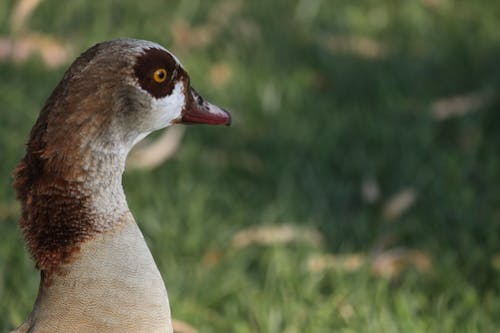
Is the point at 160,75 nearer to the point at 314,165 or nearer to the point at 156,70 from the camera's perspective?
the point at 156,70

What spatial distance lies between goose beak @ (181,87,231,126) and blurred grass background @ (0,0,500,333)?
792 mm

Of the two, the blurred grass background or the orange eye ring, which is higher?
the orange eye ring

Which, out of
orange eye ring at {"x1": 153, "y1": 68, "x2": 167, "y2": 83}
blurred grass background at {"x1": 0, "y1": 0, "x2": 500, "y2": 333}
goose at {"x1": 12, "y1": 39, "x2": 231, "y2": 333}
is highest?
orange eye ring at {"x1": 153, "y1": 68, "x2": 167, "y2": 83}

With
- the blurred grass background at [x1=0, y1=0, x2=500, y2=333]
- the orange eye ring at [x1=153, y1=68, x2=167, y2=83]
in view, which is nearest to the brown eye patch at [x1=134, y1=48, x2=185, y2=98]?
the orange eye ring at [x1=153, y1=68, x2=167, y2=83]

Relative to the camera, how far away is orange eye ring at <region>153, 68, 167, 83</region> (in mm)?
1909

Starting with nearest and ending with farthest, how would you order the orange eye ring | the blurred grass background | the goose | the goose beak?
the goose → the orange eye ring → the goose beak → the blurred grass background

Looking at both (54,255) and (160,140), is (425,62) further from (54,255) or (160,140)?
(54,255)

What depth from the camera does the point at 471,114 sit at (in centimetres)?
421

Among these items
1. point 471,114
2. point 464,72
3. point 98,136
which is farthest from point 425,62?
point 98,136

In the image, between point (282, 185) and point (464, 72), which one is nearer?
point (282, 185)

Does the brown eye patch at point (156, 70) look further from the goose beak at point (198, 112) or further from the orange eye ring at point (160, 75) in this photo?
the goose beak at point (198, 112)

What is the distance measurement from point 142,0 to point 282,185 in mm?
1751

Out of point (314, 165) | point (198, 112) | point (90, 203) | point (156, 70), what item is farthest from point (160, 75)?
point (314, 165)

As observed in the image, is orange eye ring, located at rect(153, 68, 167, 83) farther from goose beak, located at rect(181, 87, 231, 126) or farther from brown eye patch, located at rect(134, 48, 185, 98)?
goose beak, located at rect(181, 87, 231, 126)
